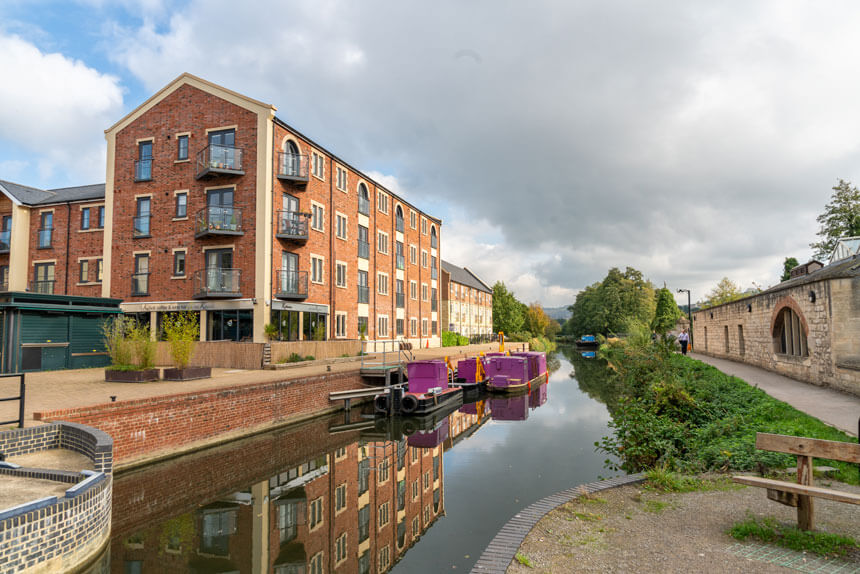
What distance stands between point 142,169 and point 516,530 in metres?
25.5

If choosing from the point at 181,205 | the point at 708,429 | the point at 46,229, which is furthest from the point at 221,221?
the point at 708,429

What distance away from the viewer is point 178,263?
2350cm

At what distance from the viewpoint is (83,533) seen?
19.4 feet

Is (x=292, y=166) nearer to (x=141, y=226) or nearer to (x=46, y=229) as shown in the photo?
(x=141, y=226)

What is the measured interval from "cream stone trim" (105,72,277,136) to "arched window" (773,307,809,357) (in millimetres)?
21494

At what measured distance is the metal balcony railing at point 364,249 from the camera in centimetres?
3020

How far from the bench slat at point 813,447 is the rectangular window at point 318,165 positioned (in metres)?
23.1

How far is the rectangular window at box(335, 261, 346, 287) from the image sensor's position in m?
27.5

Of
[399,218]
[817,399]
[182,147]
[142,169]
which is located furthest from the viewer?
[399,218]

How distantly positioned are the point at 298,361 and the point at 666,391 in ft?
47.3

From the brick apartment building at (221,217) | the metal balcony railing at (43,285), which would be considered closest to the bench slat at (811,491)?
the brick apartment building at (221,217)

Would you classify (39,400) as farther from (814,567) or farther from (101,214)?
(101,214)

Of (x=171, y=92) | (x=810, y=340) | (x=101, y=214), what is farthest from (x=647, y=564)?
(x=101, y=214)

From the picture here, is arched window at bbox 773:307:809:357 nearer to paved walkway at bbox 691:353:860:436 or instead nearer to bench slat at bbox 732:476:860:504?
paved walkway at bbox 691:353:860:436
